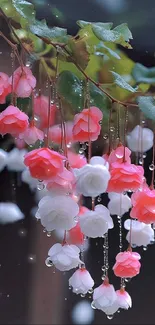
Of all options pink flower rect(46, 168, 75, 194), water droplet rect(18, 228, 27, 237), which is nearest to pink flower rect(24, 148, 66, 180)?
pink flower rect(46, 168, 75, 194)

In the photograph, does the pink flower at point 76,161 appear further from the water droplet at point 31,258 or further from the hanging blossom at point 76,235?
the water droplet at point 31,258

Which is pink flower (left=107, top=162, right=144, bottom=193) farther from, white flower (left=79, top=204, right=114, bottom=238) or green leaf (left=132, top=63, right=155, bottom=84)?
green leaf (left=132, top=63, right=155, bottom=84)

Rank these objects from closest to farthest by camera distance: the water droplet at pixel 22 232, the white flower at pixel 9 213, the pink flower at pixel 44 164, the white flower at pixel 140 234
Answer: the pink flower at pixel 44 164, the white flower at pixel 140 234, the white flower at pixel 9 213, the water droplet at pixel 22 232

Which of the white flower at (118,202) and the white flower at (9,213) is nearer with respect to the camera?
the white flower at (118,202)

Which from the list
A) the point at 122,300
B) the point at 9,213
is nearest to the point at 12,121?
the point at 122,300

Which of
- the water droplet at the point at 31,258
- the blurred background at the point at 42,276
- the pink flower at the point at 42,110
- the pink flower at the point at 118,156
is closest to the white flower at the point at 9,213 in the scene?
the blurred background at the point at 42,276

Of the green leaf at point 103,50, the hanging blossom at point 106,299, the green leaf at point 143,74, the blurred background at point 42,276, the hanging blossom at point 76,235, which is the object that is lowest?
the blurred background at point 42,276

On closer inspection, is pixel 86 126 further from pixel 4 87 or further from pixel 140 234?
pixel 140 234
